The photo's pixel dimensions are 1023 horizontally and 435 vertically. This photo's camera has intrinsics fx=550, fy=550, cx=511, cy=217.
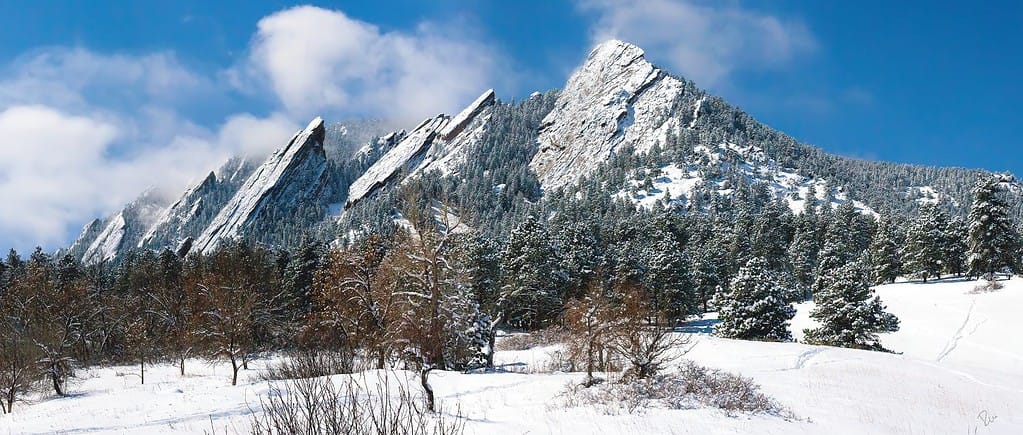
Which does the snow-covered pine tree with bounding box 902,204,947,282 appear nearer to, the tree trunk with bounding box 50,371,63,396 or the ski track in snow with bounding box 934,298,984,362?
the ski track in snow with bounding box 934,298,984,362

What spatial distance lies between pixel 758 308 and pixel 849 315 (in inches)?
201

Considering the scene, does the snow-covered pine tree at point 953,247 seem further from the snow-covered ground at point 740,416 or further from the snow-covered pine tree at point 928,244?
the snow-covered ground at point 740,416

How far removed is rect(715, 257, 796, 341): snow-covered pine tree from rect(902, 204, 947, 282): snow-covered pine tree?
29260 millimetres

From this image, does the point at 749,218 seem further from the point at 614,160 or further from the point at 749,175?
the point at 614,160

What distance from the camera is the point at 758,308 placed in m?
36.2

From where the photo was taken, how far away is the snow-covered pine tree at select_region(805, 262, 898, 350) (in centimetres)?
3287

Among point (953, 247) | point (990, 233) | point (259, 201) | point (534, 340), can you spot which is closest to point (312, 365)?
point (534, 340)

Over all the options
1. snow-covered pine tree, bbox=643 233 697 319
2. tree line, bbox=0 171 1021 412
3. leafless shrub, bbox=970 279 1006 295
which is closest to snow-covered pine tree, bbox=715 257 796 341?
tree line, bbox=0 171 1021 412

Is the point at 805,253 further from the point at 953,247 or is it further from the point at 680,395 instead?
the point at 680,395

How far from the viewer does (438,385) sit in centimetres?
1953

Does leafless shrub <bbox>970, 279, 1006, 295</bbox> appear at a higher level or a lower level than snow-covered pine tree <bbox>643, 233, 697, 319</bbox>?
lower

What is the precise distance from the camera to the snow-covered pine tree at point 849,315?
32.9 metres

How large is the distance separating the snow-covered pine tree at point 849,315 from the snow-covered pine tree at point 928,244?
89.7ft

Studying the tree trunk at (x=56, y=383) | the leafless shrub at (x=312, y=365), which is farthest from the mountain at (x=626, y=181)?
the leafless shrub at (x=312, y=365)
